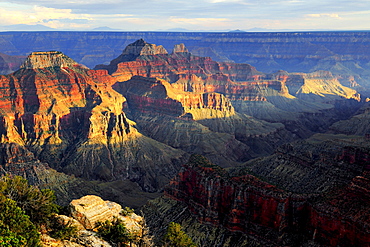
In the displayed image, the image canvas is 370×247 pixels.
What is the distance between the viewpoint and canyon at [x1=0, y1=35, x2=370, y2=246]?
63156mm

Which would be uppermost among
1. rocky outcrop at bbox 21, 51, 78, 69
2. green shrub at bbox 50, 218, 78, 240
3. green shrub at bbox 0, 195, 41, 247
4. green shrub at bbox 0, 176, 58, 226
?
rocky outcrop at bbox 21, 51, 78, 69

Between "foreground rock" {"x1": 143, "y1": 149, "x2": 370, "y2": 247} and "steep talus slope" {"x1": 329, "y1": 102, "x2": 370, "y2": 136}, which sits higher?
"foreground rock" {"x1": 143, "y1": 149, "x2": 370, "y2": 247}

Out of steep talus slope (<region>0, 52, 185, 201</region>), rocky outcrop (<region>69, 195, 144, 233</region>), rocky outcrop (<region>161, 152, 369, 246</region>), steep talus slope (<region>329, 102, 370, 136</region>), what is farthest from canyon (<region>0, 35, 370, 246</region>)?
rocky outcrop (<region>69, 195, 144, 233</region>)

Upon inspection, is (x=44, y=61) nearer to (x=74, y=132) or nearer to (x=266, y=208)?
(x=74, y=132)

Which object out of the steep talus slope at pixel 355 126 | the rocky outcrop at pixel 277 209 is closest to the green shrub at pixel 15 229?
the rocky outcrop at pixel 277 209

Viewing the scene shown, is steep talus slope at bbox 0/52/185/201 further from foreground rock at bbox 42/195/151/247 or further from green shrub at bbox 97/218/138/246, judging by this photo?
green shrub at bbox 97/218/138/246

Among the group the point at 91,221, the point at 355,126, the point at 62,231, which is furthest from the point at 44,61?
the point at 355,126

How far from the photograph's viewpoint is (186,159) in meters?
149

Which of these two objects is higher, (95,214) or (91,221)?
(95,214)

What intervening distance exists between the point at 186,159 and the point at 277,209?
86883 millimetres

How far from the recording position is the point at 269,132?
186 m

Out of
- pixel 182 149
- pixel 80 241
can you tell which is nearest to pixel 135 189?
pixel 182 149

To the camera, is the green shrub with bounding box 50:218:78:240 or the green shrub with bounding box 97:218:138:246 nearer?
the green shrub with bounding box 50:218:78:240

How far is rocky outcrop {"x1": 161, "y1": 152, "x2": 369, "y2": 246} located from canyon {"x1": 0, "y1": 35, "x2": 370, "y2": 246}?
0.55 feet
